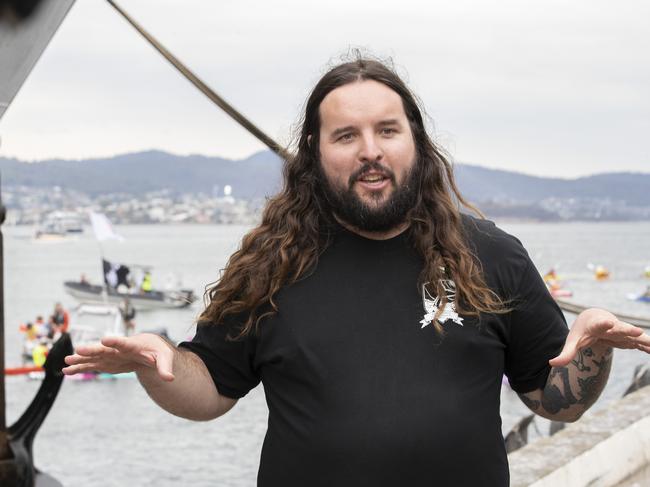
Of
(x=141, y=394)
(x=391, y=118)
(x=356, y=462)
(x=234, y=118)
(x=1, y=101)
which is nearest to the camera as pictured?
(x=356, y=462)

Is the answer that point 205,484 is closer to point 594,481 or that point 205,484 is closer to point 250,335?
point 594,481

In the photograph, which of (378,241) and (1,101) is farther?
(1,101)

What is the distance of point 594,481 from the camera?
471cm

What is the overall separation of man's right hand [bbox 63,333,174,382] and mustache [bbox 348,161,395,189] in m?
0.59

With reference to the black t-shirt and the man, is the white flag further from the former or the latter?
the black t-shirt

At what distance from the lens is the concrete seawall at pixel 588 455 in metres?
4.53

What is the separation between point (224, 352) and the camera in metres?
2.58

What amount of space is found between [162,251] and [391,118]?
16767cm

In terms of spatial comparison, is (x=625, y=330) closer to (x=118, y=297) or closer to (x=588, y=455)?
(x=588, y=455)

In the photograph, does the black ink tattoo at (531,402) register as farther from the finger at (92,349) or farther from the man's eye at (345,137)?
the finger at (92,349)

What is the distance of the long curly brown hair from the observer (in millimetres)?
2483

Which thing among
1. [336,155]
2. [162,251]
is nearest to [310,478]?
[336,155]

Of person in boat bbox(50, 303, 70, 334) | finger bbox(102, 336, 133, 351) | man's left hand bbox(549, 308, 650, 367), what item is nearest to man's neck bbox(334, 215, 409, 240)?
man's left hand bbox(549, 308, 650, 367)

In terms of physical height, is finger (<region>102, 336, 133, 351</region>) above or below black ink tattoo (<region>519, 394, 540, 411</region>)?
above
